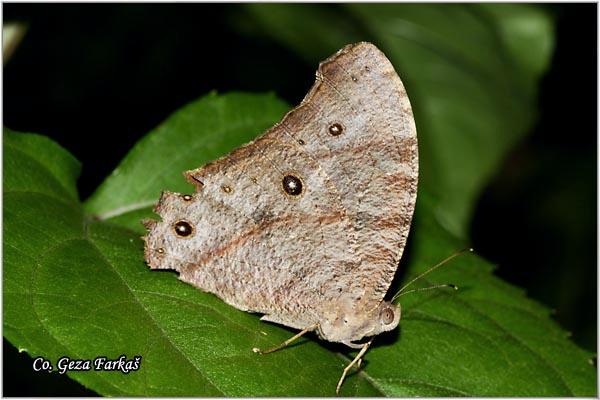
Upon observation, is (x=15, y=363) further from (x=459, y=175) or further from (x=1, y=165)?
(x=459, y=175)

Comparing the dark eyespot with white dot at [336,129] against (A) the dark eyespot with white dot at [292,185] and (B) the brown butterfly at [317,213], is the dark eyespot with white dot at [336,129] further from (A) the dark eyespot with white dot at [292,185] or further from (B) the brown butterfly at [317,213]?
(A) the dark eyespot with white dot at [292,185]

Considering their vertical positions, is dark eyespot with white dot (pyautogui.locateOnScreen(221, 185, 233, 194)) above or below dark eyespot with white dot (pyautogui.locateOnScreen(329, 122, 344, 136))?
below

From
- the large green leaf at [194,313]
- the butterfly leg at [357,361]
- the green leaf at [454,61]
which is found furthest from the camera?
the green leaf at [454,61]

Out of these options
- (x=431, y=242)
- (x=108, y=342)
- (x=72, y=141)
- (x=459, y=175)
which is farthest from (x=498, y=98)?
(x=108, y=342)

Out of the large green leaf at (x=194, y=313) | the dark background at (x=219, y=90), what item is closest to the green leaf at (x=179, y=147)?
the large green leaf at (x=194, y=313)

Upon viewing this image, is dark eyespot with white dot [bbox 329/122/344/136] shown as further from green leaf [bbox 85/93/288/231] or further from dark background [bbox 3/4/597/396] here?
dark background [bbox 3/4/597/396]

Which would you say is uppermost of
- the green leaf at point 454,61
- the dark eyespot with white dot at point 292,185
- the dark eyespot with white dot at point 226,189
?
the green leaf at point 454,61

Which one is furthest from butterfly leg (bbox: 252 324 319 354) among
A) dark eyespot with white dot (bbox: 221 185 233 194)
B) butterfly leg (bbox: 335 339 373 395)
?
dark eyespot with white dot (bbox: 221 185 233 194)
